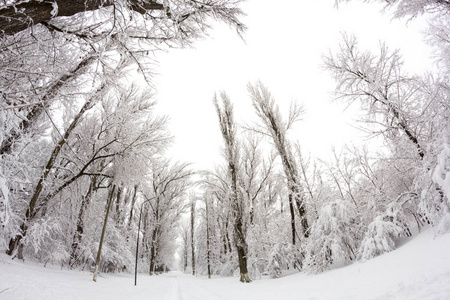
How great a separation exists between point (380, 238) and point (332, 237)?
1.58 metres

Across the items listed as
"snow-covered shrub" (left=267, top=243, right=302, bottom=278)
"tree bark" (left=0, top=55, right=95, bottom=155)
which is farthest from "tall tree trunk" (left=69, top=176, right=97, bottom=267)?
"snow-covered shrub" (left=267, top=243, right=302, bottom=278)

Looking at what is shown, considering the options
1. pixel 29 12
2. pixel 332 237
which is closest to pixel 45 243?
pixel 29 12

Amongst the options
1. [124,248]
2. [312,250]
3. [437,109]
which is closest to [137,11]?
[437,109]

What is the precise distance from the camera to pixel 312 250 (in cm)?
740

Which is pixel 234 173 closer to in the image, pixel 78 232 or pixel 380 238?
pixel 380 238

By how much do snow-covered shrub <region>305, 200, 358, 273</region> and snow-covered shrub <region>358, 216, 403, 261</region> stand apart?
3.17ft

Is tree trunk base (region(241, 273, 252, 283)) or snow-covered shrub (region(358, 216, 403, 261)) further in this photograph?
tree trunk base (region(241, 273, 252, 283))

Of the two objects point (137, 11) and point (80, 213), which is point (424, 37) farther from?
point (80, 213)

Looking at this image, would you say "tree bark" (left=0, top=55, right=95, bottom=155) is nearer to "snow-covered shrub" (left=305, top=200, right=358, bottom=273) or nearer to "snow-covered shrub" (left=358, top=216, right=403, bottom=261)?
"snow-covered shrub" (left=358, top=216, right=403, bottom=261)

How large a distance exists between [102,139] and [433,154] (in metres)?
12.8

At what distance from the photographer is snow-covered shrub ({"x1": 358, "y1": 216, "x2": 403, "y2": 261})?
531cm

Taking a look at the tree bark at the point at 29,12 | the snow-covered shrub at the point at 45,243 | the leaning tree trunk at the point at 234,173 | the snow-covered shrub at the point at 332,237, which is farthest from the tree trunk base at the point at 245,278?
the tree bark at the point at 29,12

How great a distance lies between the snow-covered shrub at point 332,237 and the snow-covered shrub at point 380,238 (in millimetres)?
968

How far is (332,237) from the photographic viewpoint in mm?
6777
